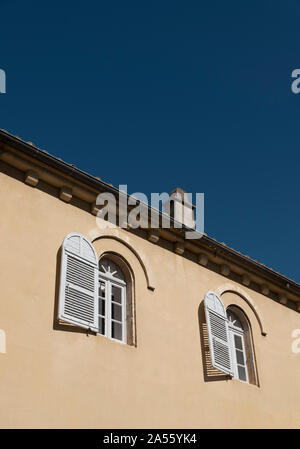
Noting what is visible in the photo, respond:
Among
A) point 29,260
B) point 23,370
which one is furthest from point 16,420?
point 29,260

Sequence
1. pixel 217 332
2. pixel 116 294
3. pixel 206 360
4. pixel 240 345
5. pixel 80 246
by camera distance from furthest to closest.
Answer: pixel 240 345 < pixel 217 332 < pixel 206 360 < pixel 116 294 < pixel 80 246

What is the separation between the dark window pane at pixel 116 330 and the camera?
10724mm

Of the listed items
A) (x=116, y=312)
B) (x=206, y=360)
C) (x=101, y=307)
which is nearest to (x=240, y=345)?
(x=206, y=360)

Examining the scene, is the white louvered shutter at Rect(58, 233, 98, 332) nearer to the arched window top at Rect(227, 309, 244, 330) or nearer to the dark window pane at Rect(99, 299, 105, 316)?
the dark window pane at Rect(99, 299, 105, 316)

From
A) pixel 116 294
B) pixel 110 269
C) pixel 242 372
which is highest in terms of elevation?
pixel 110 269

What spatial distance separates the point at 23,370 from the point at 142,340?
8.12ft

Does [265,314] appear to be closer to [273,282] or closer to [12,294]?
[273,282]

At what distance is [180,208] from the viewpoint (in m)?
13.5

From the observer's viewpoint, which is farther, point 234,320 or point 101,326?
point 234,320

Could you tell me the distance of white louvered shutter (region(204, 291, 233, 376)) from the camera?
1148 cm

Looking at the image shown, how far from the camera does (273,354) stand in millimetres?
13320

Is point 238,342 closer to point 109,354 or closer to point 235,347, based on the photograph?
point 235,347

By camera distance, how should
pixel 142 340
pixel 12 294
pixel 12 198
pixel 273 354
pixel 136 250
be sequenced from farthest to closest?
pixel 273 354
pixel 136 250
pixel 142 340
pixel 12 198
pixel 12 294

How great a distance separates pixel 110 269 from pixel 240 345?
347cm
